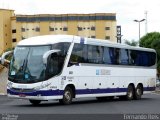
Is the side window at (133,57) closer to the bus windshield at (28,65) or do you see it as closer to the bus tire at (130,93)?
the bus tire at (130,93)

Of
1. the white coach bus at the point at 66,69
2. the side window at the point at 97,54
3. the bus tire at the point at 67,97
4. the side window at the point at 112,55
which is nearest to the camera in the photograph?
the white coach bus at the point at 66,69

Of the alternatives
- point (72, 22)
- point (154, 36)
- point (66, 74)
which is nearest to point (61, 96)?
point (66, 74)

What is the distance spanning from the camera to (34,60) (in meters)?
25.3

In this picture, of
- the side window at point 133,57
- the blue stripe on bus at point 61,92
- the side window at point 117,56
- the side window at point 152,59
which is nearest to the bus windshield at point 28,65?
the blue stripe on bus at point 61,92

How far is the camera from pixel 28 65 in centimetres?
2534

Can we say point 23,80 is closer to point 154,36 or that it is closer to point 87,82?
point 87,82

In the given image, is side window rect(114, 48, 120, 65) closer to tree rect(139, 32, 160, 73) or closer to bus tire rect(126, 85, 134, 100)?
bus tire rect(126, 85, 134, 100)

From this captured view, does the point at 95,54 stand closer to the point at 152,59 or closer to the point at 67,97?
the point at 67,97

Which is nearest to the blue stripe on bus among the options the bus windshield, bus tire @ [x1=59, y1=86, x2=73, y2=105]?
bus tire @ [x1=59, y1=86, x2=73, y2=105]

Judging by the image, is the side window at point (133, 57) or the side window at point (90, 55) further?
the side window at point (133, 57)

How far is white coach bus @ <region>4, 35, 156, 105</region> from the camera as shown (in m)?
25.1

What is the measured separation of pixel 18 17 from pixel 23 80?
105 meters

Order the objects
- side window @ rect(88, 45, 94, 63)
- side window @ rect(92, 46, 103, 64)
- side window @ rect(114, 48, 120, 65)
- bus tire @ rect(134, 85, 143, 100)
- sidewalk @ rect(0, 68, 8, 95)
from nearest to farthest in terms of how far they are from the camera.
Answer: side window @ rect(88, 45, 94, 63), side window @ rect(92, 46, 103, 64), side window @ rect(114, 48, 120, 65), bus tire @ rect(134, 85, 143, 100), sidewalk @ rect(0, 68, 8, 95)

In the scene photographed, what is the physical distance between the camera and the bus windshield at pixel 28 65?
25062 mm
